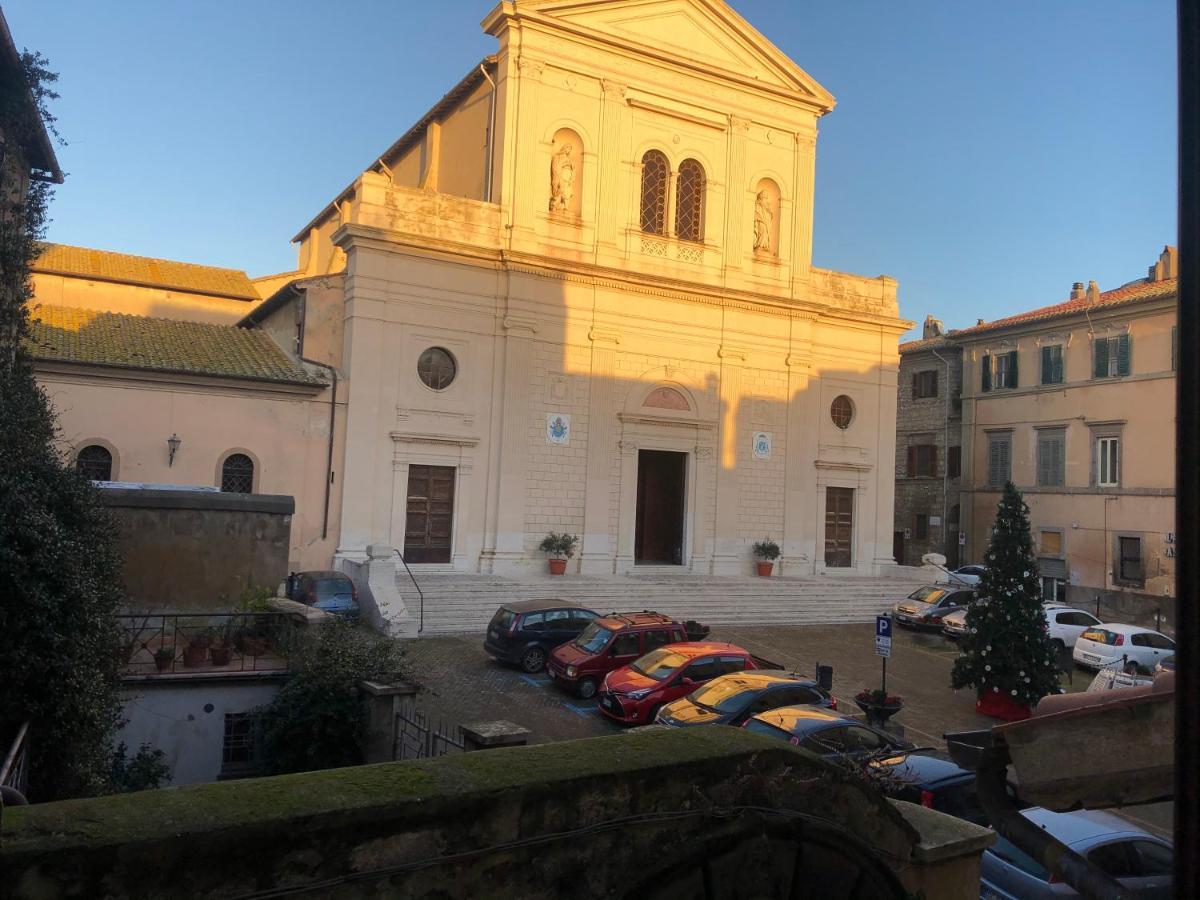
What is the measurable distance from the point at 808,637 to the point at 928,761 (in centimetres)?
1256

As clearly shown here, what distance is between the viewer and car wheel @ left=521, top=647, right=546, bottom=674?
16.8 metres

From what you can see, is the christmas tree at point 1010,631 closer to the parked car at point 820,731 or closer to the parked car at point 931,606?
the parked car at point 820,731

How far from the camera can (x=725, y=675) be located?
1352 centimetres

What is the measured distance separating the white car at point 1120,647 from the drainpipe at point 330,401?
18.3 m

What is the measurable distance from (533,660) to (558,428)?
1023 cm

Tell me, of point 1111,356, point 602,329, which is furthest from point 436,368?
point 1111,356

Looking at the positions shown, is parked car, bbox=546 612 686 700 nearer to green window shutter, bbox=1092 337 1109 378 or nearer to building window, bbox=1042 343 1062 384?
green window shutter, bbox=1092 337 1109 378

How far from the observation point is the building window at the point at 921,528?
3997 cm

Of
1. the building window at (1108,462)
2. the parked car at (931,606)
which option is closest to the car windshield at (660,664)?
the parked car at (931,606)

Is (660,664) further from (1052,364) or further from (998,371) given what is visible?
(998,371)

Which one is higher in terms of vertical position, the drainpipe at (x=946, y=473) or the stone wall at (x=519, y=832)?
the drainpipe at (x=946, y=473)

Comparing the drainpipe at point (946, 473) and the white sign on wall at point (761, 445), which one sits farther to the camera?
the drainpipe at point (946, 473)

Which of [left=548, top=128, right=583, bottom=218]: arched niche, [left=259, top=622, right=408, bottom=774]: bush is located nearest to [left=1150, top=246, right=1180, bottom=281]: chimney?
[left=548, top=128, right=583, bottom=218]: arched niche

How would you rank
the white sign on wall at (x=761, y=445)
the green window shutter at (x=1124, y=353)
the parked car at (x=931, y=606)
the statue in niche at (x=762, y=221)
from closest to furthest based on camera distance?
the parked car at (x=931, y=606) → the white sign on wall at (x=761, y=445) → the statue in niche at (x=762, y=221) → the green window shutter at (x=1124, y=353)
